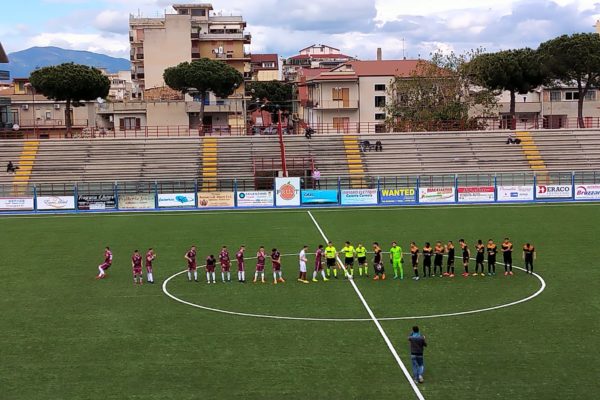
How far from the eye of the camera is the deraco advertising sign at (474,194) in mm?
54375

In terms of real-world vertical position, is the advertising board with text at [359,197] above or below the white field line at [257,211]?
above

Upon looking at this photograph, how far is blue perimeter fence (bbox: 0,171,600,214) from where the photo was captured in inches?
2106

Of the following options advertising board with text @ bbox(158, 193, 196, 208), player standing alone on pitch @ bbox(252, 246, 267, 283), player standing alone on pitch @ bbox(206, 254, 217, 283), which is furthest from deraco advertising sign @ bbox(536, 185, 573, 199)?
player standing alone on pitch @ bbox(206, 254, 217, 283)

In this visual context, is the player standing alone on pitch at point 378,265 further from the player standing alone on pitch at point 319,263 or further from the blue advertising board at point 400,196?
the blue advertising board at point 400,196

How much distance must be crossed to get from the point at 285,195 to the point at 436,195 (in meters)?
11.0

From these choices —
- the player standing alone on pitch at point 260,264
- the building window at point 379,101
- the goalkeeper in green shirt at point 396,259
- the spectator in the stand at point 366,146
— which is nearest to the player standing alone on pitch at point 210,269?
the player standing alone on pitch at point 260,264

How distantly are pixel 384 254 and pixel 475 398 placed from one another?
17.9 m

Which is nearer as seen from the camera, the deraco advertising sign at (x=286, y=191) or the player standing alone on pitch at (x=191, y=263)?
the player standing alone on pitch at (x=191, y=263)

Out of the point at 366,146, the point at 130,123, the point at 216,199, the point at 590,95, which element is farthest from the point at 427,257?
the point at 590,95

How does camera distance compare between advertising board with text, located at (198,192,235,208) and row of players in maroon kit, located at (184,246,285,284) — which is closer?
row of players in maroon kit, located at (184,246,285,284)

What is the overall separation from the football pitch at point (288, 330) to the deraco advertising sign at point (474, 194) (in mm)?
17325

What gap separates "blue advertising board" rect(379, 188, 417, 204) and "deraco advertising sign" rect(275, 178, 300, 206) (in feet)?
20.3

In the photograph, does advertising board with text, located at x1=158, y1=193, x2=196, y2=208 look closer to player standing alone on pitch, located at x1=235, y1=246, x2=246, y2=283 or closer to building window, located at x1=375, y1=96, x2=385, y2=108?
player standing alone on pitch, located at x1=235, y1=246, x2=246, y2=283

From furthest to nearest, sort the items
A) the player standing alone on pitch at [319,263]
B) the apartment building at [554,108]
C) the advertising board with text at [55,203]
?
the apartment building at [554,108], the advertising board with text at [55,203], the player standing alone on pitch at [319,263]
